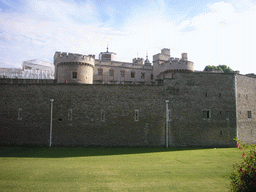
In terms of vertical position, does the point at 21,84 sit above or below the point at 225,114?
above

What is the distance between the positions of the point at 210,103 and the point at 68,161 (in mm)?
14954

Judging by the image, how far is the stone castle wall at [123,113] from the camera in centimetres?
2009

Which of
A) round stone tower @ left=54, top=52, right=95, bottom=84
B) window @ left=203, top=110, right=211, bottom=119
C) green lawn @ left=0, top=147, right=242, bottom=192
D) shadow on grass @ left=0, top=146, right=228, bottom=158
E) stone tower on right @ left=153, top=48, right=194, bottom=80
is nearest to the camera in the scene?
green lawn @ left=0, top=147, right=242, bottom=192

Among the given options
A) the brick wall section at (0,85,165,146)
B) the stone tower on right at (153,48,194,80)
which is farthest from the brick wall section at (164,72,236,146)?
the stone tower on right at (153,48,194,80)

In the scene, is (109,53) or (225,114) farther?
(109,53)

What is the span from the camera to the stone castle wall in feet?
65.9

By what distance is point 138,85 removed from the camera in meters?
20.8

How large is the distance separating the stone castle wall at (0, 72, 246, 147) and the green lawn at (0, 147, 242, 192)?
5237mm

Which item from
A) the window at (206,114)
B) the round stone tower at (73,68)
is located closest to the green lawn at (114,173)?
the window at (206,114)

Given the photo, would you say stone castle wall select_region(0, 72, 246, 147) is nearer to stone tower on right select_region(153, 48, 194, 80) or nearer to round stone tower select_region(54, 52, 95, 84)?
round stone tower select_region(54, 52, 95, 84)

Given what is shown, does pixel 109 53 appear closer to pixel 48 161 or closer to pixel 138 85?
pixel 138 85

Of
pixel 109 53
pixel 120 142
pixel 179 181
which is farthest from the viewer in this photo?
pixel 109 53

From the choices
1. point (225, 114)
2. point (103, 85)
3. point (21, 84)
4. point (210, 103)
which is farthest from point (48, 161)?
point (225, 114)

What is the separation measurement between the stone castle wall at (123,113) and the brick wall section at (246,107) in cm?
112
